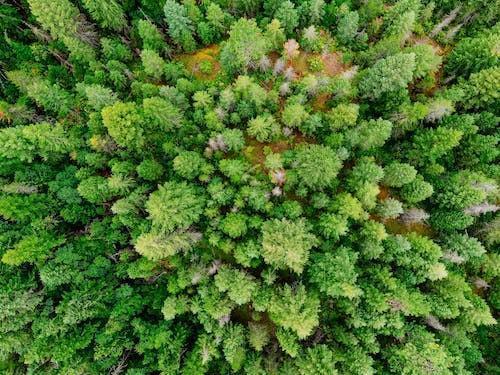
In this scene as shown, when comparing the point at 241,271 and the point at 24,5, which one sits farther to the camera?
the point at 24,5

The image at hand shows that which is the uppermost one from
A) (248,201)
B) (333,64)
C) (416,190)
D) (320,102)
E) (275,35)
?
(275,35)

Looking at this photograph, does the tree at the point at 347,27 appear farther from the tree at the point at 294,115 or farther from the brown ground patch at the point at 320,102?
the tree at the point at 294,115

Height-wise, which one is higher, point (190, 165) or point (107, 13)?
point (107, 13)

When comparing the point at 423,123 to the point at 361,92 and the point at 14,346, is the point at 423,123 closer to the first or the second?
the point at 361,92

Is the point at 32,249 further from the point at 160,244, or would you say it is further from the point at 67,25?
the point at 67,25

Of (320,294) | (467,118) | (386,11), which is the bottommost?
(320,294)

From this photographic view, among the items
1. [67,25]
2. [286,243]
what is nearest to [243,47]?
[67,25]

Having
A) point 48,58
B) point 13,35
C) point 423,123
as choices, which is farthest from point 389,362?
point 13,35
